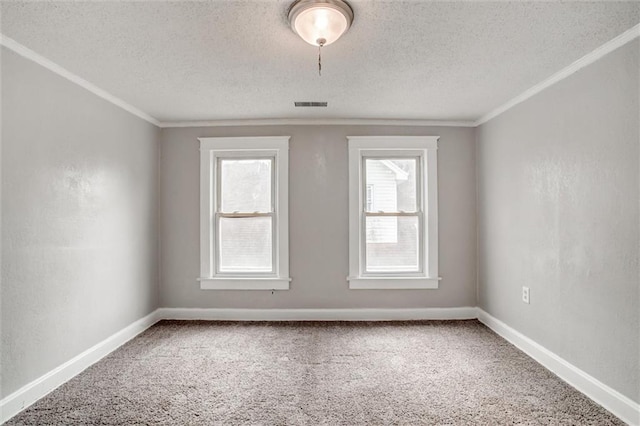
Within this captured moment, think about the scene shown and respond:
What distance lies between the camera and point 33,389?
2.36 metres

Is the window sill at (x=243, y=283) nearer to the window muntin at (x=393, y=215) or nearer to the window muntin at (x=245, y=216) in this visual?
the window muntin at (x=245, y=216)

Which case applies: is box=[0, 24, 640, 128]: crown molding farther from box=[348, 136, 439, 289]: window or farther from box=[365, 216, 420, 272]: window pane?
box=[365, 216, 420, 272]: window pane

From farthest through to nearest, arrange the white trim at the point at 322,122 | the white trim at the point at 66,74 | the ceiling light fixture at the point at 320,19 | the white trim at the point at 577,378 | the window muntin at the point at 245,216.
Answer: the window muntin at the point at 245,216
the white trim at the point at 322,122
the white trim at the point at 66,74
the white trim at the point at 577,378
the ceiling light fixture at the point at 320,19

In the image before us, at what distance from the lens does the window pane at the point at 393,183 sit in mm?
4180

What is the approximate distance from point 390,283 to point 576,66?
2.63m

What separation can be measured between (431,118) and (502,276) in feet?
6.12

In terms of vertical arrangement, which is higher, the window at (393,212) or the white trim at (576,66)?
the white trim at (576,66)

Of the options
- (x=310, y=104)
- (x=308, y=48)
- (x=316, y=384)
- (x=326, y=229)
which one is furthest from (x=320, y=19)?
(x=326, y=229)

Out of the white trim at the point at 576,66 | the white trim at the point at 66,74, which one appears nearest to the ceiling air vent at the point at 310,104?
the white trim at the point at 66,74

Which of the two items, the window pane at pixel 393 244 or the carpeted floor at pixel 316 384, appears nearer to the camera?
the carpeted floor at pixel 316 384

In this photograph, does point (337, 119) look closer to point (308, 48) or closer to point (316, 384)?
point (308, 48)

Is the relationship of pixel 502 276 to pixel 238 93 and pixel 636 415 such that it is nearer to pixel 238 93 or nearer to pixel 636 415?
pixel 636 415

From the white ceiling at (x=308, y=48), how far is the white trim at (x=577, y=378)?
87.3 inches

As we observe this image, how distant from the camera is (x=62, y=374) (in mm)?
2615
